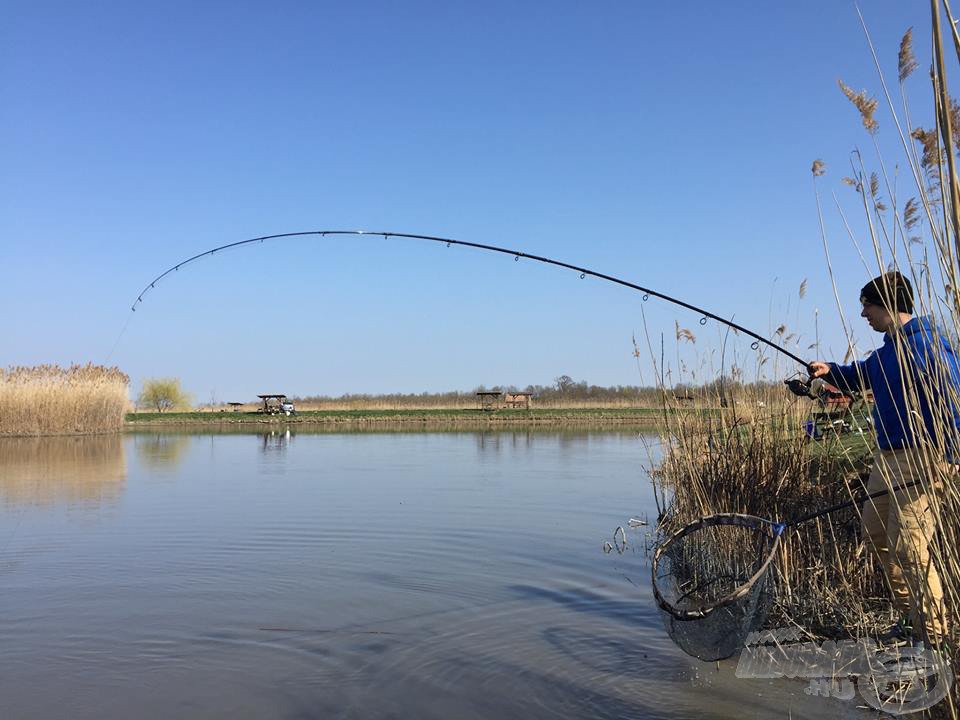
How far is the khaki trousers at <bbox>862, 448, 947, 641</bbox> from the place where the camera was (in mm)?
3174

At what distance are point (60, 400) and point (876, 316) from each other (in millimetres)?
28468

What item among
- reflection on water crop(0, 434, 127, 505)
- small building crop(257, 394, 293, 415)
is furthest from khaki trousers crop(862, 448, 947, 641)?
small building crop(257, 394, 293, 415)

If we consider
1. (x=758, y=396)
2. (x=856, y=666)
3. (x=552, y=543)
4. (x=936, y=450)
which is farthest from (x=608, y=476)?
(x=936, y=450)

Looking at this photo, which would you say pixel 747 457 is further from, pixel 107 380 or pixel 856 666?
pixel 107 380

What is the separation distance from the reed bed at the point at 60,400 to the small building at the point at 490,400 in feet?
70.2

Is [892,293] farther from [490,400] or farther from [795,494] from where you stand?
[490,400]

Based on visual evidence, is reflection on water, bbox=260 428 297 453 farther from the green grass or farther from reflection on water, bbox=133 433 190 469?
the green grass

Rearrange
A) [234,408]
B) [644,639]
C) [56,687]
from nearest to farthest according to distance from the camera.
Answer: [56,687]
[644,639]
[234,408]

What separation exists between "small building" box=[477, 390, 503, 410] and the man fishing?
1675 inches

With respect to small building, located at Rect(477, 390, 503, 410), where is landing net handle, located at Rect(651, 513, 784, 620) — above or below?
below

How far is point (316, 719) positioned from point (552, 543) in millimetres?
5036

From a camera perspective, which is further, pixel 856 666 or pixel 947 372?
pixel 856 666

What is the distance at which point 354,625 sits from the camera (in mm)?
5867

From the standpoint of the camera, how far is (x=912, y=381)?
3.38 meters
